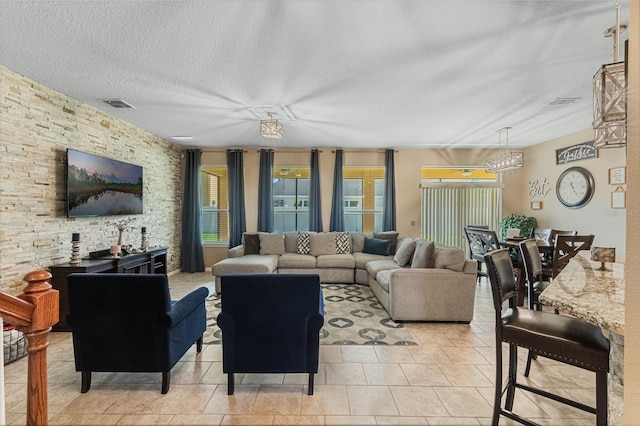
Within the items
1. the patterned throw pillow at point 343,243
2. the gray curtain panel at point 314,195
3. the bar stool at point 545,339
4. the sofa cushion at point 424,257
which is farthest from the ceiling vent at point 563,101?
the gray curtain panel at point 314,195

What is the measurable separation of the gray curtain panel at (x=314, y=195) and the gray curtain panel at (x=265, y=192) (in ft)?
2.92

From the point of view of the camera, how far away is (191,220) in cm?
624

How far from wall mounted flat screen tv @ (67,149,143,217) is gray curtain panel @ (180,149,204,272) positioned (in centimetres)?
142

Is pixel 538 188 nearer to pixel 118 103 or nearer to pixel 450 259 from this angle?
pixel 450 259

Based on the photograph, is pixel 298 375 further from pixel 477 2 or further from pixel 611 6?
pixel 611 6

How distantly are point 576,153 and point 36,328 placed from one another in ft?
22.8

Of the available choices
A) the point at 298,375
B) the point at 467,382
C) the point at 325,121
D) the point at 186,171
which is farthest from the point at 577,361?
the point at 186,171

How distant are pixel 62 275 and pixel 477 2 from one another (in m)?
4.71

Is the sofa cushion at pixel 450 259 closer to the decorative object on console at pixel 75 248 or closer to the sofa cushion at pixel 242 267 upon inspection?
the sofa cushion at pixel 242 267

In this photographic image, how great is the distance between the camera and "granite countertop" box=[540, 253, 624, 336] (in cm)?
112

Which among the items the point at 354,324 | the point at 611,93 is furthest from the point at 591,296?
the point at 354,324

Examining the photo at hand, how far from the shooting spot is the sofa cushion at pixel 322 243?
5.64 meters

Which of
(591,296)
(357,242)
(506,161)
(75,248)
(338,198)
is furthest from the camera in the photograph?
(338,198)

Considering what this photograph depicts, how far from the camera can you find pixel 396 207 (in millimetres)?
6465
